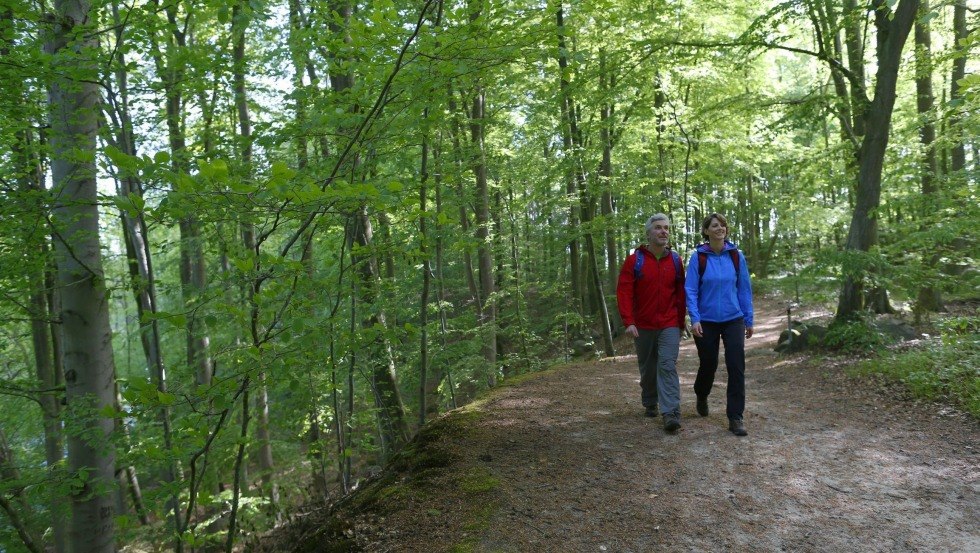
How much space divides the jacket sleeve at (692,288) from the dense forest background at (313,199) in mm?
2252

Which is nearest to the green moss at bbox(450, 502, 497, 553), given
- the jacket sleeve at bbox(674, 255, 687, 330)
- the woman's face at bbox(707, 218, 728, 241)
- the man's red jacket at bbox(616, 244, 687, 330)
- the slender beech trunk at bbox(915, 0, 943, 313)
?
the man's red jacket at bbox(616, 244, 687, 330)

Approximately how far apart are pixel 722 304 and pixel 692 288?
0.30 meters

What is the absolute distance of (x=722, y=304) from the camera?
504 cm

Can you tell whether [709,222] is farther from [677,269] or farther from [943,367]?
[943,367]

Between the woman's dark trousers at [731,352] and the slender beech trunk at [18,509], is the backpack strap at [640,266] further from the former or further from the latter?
the slender beech trunk at [18,509]

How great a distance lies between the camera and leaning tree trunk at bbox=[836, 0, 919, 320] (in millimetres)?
8680

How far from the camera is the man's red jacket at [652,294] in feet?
17.2

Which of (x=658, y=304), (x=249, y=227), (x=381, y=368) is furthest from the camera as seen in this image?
(x=381, y=368)

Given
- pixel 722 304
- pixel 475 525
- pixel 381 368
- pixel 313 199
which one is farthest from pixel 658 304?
pixel 381 368

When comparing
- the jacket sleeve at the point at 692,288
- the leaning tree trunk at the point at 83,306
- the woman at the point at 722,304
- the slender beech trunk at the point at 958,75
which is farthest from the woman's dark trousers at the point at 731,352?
the slender beech trunk at the point at 958,75

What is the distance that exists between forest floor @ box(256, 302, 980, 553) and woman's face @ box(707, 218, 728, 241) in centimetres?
189

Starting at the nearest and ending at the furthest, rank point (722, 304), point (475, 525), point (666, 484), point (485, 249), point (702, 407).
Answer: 1. point (475, 525)
2. point (666, 484)
3. point (722, 304)
4. point (702, 407)
5. point (485, 249)

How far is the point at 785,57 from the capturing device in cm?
2373

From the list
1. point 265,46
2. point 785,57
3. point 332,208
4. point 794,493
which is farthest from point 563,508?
point 785,57
